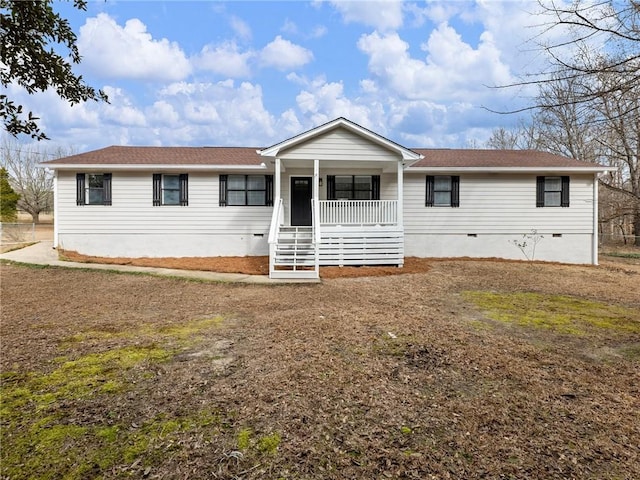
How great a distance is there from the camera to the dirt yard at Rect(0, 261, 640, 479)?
2.38 meters

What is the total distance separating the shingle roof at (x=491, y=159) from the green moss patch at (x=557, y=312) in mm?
6765

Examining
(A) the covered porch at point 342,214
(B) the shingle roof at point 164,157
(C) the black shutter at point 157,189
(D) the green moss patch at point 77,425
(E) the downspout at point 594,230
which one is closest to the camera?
(D) the green moss patch at point 77,425

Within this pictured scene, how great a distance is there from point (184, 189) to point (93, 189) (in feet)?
9.98

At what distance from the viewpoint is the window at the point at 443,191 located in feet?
45.2

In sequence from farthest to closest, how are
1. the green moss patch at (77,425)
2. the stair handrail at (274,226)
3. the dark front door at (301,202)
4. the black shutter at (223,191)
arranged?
the dark front door at (301,202) < the black shutter at (223,191) < the stair handrail at (274,226) < the green moss patch at (77,425)

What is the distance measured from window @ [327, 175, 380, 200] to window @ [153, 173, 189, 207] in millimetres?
4990

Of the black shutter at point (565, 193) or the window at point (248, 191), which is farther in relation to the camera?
the black shutter at point (565, 193)

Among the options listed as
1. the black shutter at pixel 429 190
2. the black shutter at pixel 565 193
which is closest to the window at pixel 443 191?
the black shutter at pixel 429 190

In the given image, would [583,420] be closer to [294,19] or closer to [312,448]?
[312,448]

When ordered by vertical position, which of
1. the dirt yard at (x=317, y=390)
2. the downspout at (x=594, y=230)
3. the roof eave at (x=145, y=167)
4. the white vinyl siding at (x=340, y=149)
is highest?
the white vinyl siding at (x=340, y=149)

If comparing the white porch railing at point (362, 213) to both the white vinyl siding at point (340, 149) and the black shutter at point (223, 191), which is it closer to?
the white vinyl siding at point (340, 149)

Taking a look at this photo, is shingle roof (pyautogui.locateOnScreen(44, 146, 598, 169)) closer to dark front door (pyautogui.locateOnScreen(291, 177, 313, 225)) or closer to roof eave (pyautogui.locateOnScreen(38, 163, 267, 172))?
roof eave (pyautogui.locateOnScreen(38, 163, 267, 172))

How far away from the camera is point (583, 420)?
2.90 meters

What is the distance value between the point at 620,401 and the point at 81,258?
13.5 meters
